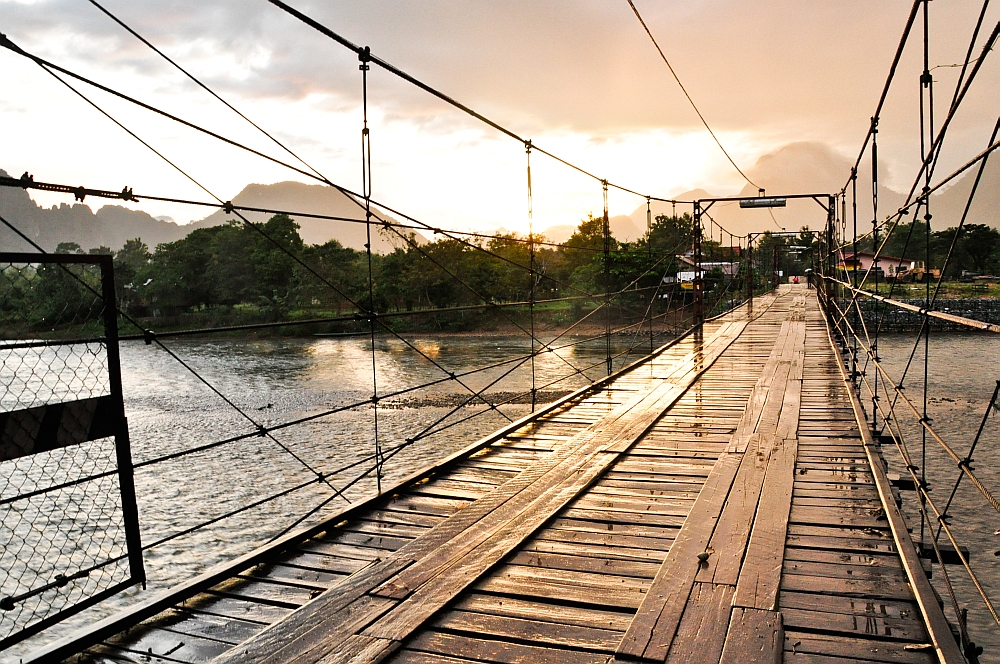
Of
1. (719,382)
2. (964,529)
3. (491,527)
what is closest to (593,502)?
(491,527)

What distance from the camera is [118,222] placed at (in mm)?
55594

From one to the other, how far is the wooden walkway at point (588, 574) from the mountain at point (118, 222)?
1.29m

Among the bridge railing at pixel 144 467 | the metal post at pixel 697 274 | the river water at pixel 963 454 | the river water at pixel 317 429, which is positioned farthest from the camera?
the metal post at pixel 697 274

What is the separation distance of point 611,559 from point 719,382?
384 cm

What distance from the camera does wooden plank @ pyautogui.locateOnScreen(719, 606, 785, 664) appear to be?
5.18 feet

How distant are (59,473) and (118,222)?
1999 inches

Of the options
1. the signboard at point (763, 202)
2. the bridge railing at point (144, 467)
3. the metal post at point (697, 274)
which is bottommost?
the bridge railing at point (144, 467)

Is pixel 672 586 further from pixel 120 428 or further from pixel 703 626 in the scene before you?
pixel 120 428

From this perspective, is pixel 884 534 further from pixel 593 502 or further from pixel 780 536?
pixel 593 502

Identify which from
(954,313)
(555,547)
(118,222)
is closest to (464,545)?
(555,547)

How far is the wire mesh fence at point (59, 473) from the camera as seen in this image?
1930 millimetres

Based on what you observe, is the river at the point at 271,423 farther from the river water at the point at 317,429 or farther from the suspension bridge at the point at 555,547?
the suspension bridge at the point at 555,547

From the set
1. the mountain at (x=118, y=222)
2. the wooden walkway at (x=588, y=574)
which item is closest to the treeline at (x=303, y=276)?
the mountain at (x=118, y=222)

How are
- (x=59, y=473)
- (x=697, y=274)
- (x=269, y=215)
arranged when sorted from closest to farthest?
(x=697, y=274), (x=59, y=473), (x=269, y=215)
